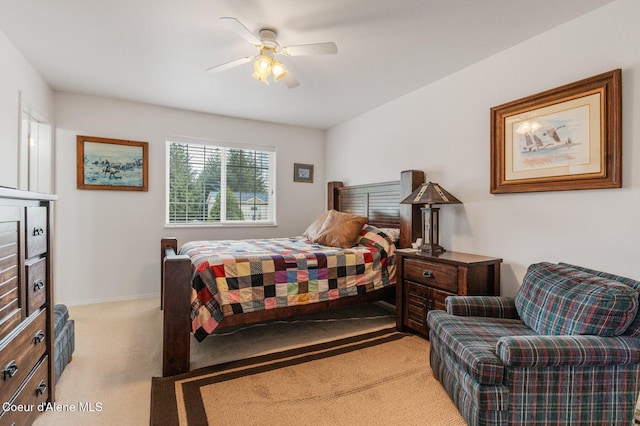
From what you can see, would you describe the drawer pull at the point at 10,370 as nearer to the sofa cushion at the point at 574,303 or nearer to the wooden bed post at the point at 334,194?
the sofa cushion at the point at 574,303

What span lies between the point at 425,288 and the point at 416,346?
1.55 ft

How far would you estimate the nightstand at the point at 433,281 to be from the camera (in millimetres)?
2355

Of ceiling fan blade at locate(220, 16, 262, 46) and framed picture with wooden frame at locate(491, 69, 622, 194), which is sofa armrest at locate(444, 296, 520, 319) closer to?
framed picture with wooden frame at locate(491, 69, 622, 194)

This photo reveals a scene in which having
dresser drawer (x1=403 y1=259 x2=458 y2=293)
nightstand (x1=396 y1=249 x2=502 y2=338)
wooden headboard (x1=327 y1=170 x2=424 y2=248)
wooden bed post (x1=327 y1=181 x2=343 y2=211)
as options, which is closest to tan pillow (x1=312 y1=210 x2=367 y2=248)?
wooden headboard (x1=327 y1=170 x2=424 y2=248)

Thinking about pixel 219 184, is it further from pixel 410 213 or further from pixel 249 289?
pixel 410 213

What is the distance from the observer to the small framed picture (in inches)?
193

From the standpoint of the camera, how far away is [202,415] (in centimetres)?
164

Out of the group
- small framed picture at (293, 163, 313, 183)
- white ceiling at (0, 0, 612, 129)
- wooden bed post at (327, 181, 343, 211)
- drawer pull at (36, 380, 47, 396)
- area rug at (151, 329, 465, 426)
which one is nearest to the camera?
drawer pull at (36, 380, 47, 396)

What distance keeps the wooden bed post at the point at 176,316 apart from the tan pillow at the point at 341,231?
1589 millimetres

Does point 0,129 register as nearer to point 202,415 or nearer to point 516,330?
point 202,415

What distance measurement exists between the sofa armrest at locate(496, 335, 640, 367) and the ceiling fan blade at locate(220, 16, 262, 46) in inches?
89.5

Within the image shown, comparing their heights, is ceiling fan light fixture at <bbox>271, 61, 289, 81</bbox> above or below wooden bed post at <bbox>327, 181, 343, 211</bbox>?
above

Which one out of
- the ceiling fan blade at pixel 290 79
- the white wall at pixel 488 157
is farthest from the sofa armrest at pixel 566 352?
the ceiling fan blade at pixel 290 79

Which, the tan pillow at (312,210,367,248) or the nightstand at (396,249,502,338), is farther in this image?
the tan pillow at (312,210,367,248)
